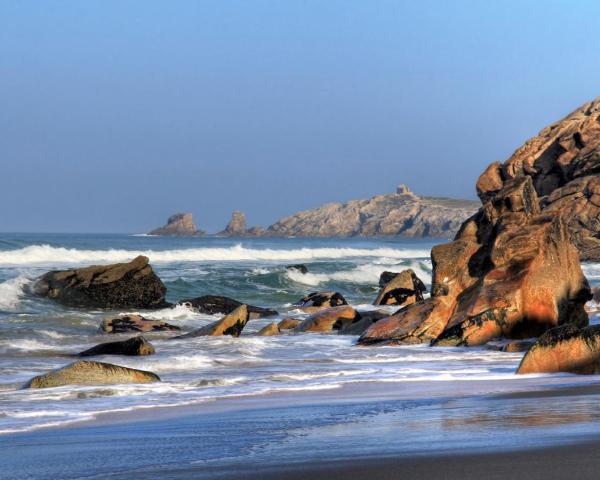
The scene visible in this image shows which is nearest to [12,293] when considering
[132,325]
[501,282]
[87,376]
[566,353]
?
[132,325]

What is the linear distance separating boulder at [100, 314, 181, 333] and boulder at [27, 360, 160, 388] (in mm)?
9324

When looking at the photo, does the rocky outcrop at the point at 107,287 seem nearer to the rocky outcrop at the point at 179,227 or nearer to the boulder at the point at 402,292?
the boulder at the point at 402,292

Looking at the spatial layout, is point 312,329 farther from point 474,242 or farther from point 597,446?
point 597,446

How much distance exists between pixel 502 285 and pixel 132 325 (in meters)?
8.32

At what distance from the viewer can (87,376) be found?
32.6 ft

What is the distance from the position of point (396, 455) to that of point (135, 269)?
22011 millimetres

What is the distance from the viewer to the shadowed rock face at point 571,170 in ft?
195

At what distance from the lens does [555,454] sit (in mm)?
4539

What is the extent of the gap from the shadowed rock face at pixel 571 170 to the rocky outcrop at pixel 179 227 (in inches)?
5152

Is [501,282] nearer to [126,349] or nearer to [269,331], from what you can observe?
[269,331]

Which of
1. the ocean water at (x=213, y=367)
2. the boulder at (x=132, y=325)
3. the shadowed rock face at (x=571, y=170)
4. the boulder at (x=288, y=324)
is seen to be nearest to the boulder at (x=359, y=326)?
the ocean water at (x=213, y=367)

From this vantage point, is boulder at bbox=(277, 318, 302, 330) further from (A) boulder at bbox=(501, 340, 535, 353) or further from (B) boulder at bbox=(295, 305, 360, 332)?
(A) boulder at bbox=(501, 340, 535, 353)

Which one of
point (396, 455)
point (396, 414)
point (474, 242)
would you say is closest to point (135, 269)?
point (474, 242)

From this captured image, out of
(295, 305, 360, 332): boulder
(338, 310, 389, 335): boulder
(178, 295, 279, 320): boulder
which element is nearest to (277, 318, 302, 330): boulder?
(295, 305, 360, 332): boulder
